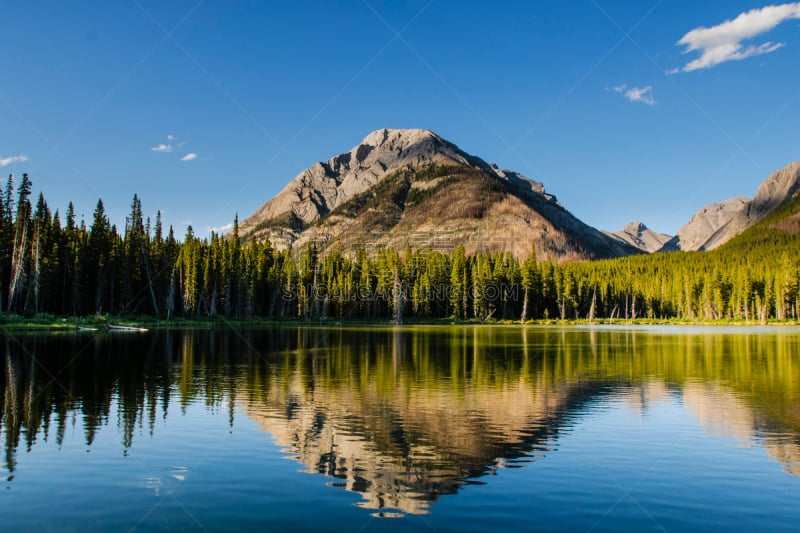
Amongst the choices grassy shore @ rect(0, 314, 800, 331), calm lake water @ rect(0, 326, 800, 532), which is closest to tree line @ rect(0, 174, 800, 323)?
grassy shore @ rect(0, 314, 800, 331)

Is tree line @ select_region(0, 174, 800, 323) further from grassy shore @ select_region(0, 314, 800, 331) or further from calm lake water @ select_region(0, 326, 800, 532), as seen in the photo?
calm lake water @ select_region(0, 326, 800, 532)

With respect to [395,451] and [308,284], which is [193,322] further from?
[395,451]

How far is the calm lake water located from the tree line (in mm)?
72839

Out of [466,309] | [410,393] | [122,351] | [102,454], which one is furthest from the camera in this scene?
[466,309]

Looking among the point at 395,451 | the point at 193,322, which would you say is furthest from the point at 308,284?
the point at 395,451

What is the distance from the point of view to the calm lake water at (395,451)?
42.5ft

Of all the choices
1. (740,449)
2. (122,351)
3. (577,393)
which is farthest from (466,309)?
(740,449)

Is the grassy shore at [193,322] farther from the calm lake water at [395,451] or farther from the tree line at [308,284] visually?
the calm lake water at [395,451]

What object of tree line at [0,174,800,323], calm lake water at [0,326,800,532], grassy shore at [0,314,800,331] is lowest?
calm lake water at [0,326,800,532]

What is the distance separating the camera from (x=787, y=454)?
720 inches

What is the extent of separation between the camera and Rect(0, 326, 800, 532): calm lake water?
A: 12953 millimetres

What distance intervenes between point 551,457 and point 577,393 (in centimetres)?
1378

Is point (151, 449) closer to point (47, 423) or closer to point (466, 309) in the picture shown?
point (47, 423)

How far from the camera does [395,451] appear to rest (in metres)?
18.3
